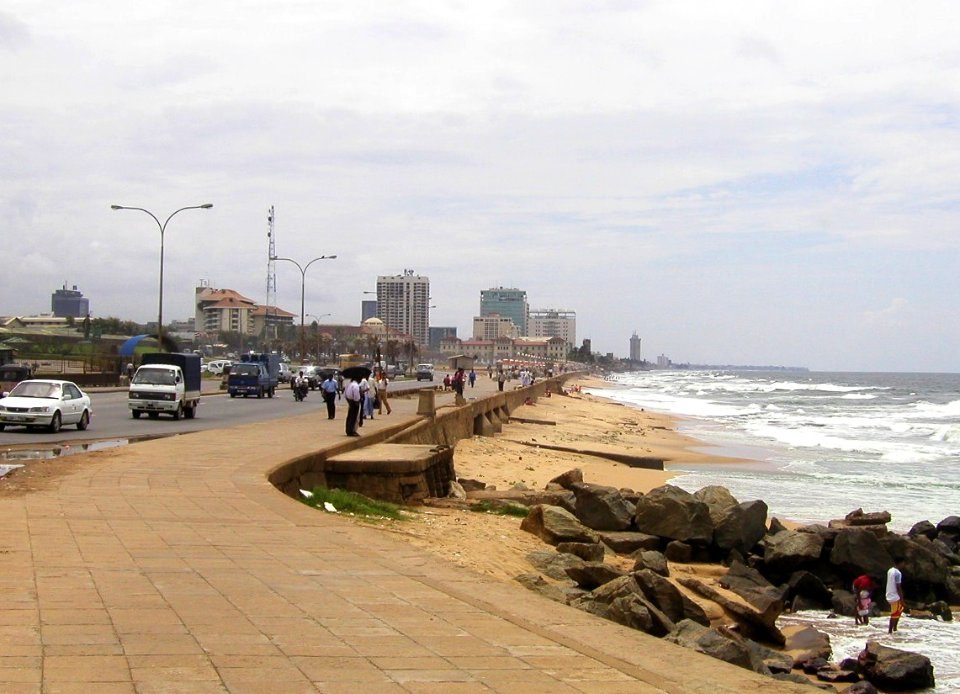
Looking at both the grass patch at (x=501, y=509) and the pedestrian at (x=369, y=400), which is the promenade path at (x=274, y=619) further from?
the pedestrian at (x=369, y=400)

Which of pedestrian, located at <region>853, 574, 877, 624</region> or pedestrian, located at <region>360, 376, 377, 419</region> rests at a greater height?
pedestrian, located at <region>360, 376, 377, 419</region>

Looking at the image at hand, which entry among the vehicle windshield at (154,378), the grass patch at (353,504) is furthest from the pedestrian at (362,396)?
the grass patch at (353,504)

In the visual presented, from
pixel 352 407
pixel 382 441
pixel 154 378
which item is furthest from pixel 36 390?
pixel 382 441

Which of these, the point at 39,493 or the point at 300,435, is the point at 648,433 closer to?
the point at 300,435

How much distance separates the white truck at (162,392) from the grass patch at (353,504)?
1719 centimetres

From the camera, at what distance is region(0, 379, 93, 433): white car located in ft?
77.2

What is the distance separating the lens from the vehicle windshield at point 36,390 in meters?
24.3

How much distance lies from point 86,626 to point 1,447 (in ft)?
48.5

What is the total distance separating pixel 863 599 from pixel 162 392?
21.2 m

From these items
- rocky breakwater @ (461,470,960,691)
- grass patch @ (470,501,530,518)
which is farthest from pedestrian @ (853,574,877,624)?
grass patch @ (470,501,530,518)

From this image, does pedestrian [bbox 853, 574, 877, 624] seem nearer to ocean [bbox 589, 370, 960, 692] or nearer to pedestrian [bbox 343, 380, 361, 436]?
ocean [bbox 589, 370, 960, 692]

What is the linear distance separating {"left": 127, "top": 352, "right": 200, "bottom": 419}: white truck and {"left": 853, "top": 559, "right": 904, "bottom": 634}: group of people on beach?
20699mm

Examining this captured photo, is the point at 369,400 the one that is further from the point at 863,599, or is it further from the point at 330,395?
the point at 863,599

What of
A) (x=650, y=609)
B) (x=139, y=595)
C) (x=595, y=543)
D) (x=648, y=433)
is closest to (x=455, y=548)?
(x=650, y=609)
